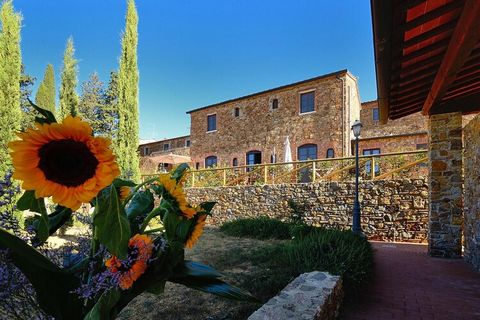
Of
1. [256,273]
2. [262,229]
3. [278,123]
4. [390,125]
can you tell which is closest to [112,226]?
[256,273]

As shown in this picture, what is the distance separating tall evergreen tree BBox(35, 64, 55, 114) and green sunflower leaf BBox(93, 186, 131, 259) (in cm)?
2151

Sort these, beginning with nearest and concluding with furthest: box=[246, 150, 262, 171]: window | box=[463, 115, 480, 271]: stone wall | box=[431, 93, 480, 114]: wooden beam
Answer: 1. box=[463, 115, 480, 271]: stone wall
2. box=[431, 93, 480, 114]: wooden beam
3. box=[246, 150, 262, 171]: window

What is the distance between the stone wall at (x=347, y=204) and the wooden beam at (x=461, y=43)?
5179 millimetres

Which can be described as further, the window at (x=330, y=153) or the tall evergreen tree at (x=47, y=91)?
the tall evergreen tree at (x=47, y=91)

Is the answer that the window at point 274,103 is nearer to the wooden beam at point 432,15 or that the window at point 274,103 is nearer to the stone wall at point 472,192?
the stone wall at point 472,192

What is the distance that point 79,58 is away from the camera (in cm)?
1711

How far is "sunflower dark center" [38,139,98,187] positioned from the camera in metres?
0.64

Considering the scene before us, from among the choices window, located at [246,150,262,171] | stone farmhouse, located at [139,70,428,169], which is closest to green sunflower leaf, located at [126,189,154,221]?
stone farmhouse, located at [139,70,428,169]

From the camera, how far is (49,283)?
0.75 m

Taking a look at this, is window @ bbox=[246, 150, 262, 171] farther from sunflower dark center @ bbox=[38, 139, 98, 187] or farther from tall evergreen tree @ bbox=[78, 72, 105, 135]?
sunflower dark center @ bbox=[38, 139, 98, 187]

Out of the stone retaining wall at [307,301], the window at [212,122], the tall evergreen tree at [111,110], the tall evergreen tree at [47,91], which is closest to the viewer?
the stone retaining wall at [307,301]

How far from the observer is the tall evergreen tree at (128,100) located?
12.7 meters

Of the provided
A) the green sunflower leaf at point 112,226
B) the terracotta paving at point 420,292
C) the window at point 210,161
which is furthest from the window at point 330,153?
the green sunflower leaf at point 112,226

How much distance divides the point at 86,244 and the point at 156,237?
0.31 m
